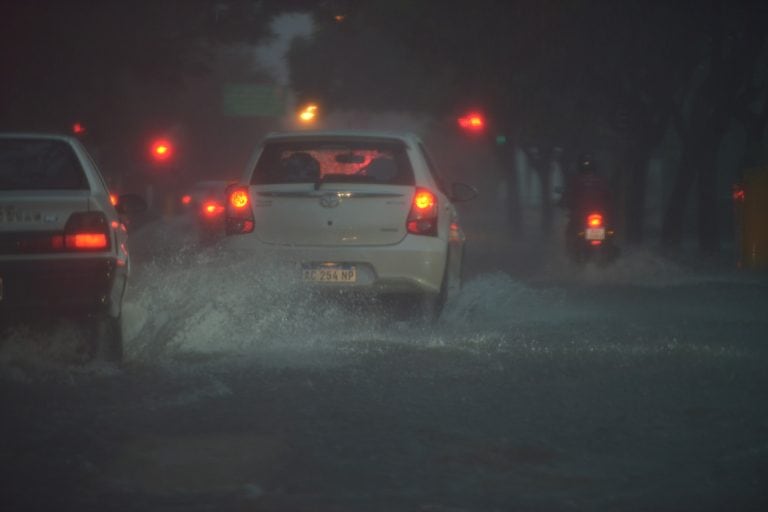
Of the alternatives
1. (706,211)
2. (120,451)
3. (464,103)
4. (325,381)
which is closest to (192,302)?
(325,381)

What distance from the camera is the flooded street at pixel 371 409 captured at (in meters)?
6.05

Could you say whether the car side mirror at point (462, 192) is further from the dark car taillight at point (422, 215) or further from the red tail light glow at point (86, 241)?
the red tail light glow at point (86, 241)

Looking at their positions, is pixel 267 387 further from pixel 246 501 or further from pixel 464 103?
pixel 464 103

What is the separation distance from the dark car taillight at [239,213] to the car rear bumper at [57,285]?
2.80 metres

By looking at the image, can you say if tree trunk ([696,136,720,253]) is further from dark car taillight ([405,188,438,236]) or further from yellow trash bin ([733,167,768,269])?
dark car taillight ([405,188,438,236])

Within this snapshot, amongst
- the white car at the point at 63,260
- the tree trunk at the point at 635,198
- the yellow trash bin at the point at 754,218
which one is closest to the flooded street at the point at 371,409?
the white car at the point at 63,260

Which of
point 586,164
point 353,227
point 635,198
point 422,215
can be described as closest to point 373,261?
point 353,227

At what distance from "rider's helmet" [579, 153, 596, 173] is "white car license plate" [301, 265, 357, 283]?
8.56m

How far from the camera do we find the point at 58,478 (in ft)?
20.4

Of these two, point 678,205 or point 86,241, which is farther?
point 678,205

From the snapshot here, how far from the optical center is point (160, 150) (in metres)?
39.4

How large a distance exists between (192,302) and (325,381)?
262cm

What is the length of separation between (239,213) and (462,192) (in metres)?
2.74

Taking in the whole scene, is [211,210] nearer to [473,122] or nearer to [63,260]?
[473,122]
